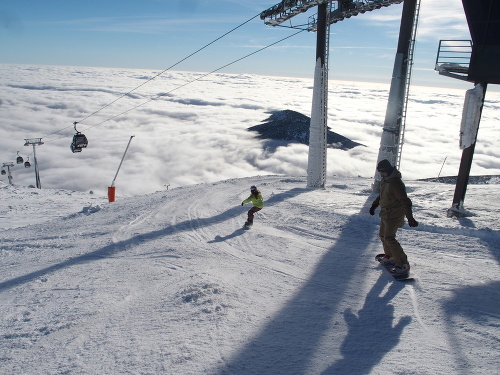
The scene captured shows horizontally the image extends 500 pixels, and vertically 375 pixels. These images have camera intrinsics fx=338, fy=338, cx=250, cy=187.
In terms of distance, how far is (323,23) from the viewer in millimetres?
15133

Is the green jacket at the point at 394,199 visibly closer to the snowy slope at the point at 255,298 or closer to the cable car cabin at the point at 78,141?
the snowy slope at the point at 255,298

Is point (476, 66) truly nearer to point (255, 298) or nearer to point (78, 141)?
point (255, 298)

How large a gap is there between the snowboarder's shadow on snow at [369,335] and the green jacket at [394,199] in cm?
128

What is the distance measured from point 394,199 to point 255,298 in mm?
2835

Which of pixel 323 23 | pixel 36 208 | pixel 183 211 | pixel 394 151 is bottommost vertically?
pixel 36 208

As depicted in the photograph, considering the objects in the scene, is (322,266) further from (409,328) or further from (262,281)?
(409,328)

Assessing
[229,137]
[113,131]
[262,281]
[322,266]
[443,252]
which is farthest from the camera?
[113,131]

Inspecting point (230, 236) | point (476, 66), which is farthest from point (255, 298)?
point (476, 66)

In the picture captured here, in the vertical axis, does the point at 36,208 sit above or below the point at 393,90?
below

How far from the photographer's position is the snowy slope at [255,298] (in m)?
4.01

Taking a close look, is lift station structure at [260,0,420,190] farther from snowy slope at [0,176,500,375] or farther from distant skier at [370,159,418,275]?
distant skier at [370,159,418,275]

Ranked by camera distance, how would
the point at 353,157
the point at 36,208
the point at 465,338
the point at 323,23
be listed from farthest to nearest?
the point at 353,157
the point at 36,208
the point at 323,23
the point at 465,338

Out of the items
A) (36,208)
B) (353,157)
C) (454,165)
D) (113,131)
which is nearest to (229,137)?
(353,157)

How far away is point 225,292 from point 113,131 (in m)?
207
